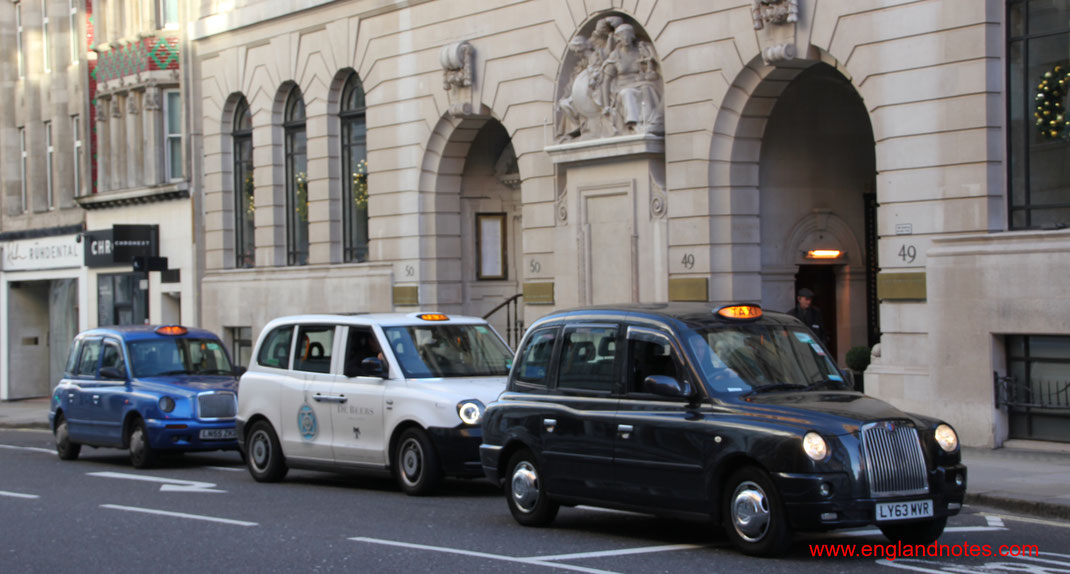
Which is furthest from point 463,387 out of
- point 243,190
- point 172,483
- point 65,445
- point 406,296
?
point 243,190

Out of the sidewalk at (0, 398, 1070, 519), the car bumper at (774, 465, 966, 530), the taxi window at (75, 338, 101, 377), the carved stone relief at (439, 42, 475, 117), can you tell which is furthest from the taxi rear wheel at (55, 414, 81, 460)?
the car bumper at (774, 465, 966, 530)

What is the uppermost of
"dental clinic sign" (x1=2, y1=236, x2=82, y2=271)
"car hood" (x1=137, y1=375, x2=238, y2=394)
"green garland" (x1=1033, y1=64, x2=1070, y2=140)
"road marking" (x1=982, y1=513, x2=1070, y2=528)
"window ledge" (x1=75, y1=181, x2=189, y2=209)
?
"window ledge" (x1=75, y1=181, x2=189, y2=209)

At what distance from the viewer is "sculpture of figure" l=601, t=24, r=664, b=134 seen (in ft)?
73.1

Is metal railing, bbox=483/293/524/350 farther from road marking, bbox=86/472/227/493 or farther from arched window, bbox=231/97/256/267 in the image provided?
road marking, bbox=86/472/227/493

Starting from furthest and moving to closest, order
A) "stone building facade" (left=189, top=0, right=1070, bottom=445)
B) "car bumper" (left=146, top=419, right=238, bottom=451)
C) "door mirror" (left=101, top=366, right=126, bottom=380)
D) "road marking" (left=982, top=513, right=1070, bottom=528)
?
"door mirror" (left=101, top=366, right=126, bottom=380)
"car bumper" (left=146, top=419, right=238, bottom=451)
"stone building facade" (left=189, top=0, right=1070, bottom=445)
"road marking" (left=982, top=513, right=1070, bottom=528)

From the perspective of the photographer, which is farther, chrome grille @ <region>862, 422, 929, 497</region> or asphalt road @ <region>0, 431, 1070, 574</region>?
asphalt road @ <region>0, 431, 1070, 574</region>

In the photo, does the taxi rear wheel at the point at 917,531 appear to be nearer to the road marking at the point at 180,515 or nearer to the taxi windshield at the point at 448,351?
the road marking at the point at 180,515

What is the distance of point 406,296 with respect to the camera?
27.8 metres

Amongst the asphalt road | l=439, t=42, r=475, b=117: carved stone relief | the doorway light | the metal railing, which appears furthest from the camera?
the metal railing

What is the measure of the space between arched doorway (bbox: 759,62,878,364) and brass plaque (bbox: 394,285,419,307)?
7838 millimetres

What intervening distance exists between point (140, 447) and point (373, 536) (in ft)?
26.8

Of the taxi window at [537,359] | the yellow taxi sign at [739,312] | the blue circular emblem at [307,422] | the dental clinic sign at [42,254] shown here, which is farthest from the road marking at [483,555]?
the dental clinic sign at [42,254]

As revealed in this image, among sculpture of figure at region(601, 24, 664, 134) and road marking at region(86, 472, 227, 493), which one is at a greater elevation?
sculpture of figure at region(601, 24, 664, 134)

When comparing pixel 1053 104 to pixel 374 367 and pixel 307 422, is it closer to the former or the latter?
pixel 374 367
